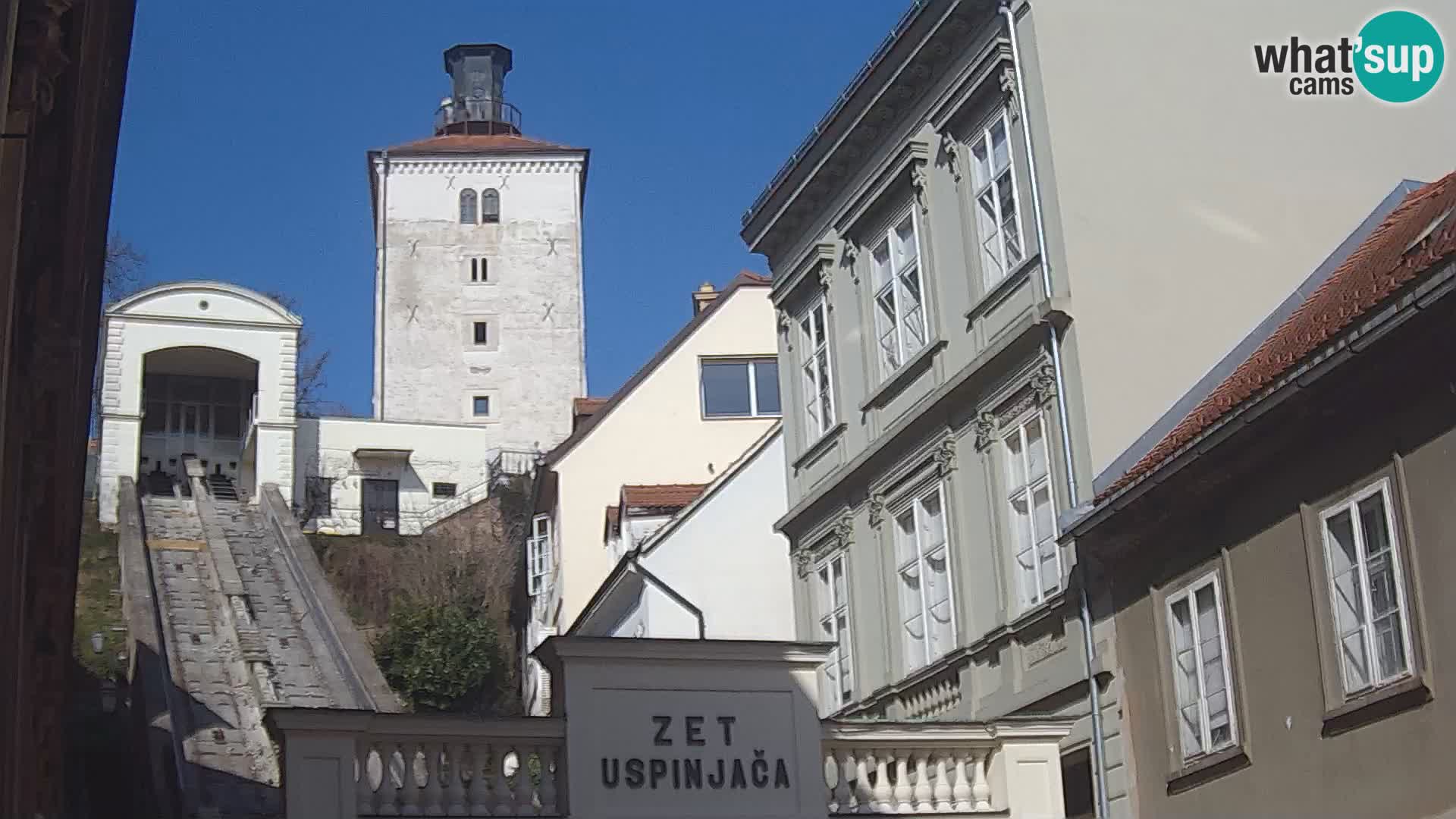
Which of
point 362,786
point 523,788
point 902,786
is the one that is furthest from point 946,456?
point 362,786

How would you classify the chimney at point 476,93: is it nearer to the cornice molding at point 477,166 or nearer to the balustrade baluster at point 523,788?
the cornice molding at point 477,166

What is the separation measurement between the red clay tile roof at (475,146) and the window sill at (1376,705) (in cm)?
6873

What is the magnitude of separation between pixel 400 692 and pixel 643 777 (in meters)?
19.8

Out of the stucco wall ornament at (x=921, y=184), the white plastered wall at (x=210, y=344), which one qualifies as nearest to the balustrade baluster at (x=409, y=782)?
the stucco wall ornament at (x=921, y=184)

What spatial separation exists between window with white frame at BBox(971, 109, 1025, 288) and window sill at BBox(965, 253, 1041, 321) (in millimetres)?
137

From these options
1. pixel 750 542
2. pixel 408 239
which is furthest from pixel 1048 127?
pixel 408 239

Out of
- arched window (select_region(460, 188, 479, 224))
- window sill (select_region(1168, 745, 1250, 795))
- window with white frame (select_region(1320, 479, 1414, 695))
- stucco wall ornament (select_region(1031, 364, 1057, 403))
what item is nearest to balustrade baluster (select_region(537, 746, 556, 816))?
window sill (select_region(1168, 745, 1250, 795))

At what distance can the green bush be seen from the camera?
3309 cm

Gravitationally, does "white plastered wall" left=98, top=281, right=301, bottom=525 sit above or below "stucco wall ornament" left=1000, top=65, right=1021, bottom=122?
above

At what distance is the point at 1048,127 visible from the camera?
19.1 m

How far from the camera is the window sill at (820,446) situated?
24.2 meters

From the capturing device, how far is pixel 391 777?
523 inches

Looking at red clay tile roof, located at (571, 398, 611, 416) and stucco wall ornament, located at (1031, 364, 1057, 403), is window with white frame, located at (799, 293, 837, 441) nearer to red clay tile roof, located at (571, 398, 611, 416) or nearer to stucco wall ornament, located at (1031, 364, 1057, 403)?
stucco wall ornament, located at (1031, 364, 1057, 403)

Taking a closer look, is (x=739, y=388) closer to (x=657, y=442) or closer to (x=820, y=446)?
(x=657, y=442)
